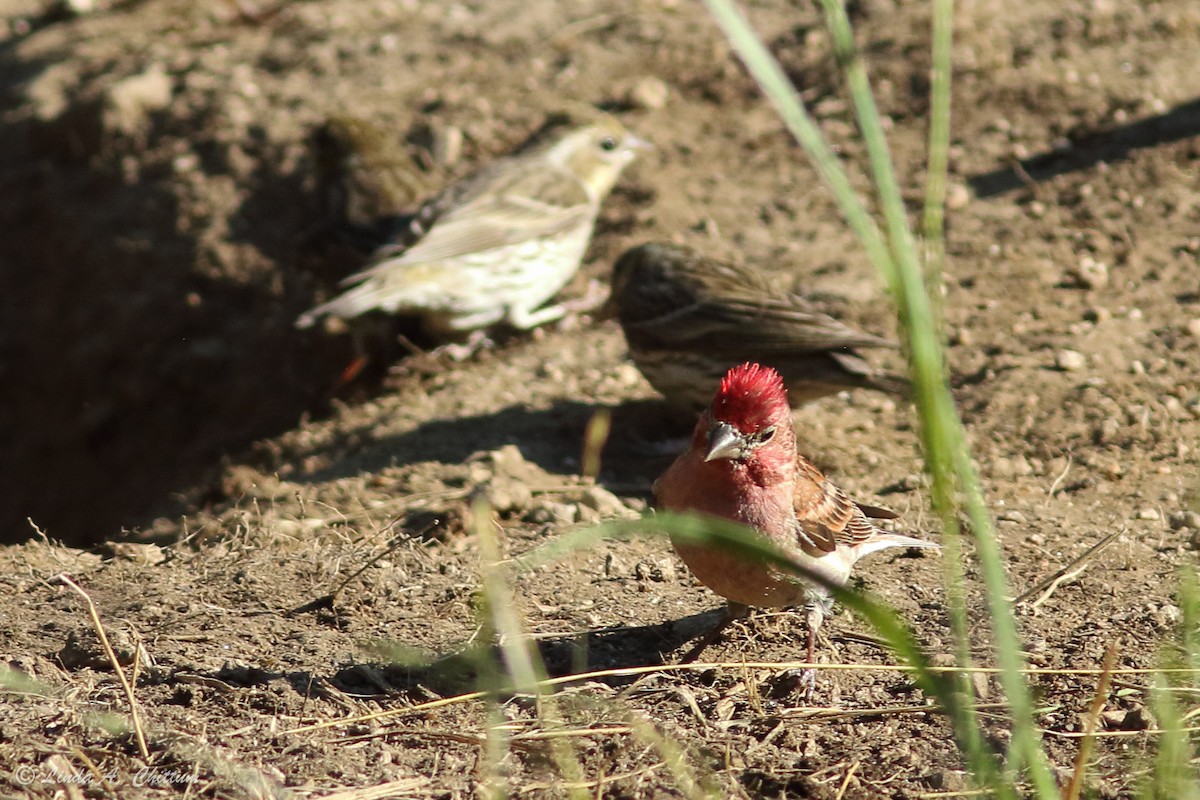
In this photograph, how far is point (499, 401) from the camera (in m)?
7.09

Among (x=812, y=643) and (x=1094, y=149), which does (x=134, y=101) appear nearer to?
(x=1094, y=149)

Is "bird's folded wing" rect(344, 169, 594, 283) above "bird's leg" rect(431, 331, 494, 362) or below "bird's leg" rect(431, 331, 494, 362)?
above

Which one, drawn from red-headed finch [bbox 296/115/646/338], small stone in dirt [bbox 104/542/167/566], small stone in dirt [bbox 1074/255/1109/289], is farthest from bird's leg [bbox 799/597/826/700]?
red-headed finch [bbox 296/115/646/338]

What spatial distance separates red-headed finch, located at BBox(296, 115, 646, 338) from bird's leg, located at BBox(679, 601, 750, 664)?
3955 millimetres

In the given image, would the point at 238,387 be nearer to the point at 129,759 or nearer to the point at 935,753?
the point at 129,759

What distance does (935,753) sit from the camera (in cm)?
362

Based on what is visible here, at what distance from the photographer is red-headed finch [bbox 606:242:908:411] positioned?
598cm

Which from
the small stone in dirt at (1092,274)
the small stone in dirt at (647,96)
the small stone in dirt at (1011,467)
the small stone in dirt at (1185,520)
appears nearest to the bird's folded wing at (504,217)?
the small stone in dirt at (647,96)

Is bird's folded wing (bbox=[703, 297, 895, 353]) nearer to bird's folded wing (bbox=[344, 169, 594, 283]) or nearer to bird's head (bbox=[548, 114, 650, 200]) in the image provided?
bird's folded wing (bbox=[344, 169, 594, 283])

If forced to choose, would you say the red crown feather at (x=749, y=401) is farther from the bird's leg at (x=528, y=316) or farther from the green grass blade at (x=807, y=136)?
the bird's leg at (x=528, y=316)

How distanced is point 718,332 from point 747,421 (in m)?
2.42

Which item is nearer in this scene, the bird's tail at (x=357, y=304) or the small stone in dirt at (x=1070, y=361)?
the small stone in dirt at (x=1070, y=361)

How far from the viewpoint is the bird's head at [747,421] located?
391 centimetres

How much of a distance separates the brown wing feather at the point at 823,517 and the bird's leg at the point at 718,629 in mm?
313
